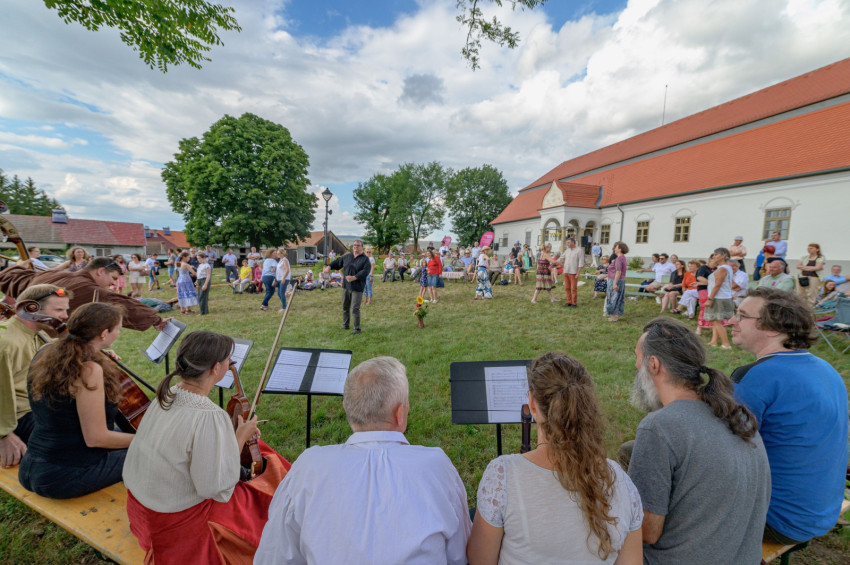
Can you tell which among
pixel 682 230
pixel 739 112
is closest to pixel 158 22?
pixel 682 230

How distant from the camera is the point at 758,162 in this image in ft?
62.0

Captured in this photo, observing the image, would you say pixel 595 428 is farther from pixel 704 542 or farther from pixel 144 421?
pixel 144 421

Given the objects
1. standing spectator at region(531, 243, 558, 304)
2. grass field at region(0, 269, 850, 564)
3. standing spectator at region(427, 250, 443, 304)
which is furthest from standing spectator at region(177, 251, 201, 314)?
standing spectator at region(531, 243, 558, 304)

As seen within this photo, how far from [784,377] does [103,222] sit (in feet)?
195

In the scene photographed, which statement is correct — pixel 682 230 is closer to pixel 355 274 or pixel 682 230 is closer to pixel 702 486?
pixel 355 274

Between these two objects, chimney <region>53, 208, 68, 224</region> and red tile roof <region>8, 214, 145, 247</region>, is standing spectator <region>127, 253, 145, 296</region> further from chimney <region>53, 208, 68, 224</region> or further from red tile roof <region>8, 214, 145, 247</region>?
chimney <region>53, 208, 68, 224</region>

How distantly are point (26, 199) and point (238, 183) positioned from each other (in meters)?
44.4

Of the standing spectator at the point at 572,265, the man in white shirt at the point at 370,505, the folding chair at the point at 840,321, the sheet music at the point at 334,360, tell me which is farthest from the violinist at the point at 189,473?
the standing spectator at the point at 572,265

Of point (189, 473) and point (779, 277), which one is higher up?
point (779, 277)

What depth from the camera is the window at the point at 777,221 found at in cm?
1703

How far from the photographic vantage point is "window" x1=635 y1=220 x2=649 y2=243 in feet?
78.1

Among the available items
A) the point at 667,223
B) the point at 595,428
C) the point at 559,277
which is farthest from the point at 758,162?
the point at 595,428

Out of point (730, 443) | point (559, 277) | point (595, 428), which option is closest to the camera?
point (595, 428)

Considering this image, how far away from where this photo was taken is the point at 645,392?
80.4 inches
